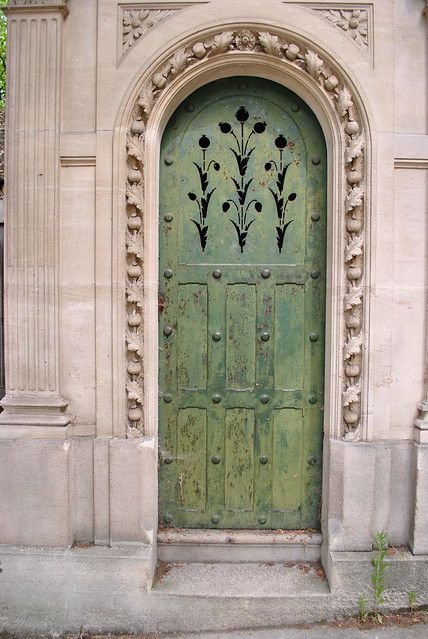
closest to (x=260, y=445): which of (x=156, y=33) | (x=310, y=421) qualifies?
(x=310, y=421)

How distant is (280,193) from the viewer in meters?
4.09

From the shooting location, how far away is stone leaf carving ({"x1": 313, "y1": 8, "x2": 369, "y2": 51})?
379 centimetres

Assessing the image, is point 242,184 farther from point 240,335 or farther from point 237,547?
point 237,547

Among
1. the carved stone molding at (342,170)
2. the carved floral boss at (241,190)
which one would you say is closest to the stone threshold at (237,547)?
the carved stone molding at (342,170)

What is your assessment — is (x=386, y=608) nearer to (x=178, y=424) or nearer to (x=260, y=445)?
(x=260, y=445)

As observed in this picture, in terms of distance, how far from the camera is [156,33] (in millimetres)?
3785

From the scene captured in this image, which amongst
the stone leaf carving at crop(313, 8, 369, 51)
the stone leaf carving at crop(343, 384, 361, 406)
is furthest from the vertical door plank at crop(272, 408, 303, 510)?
the stone leaf carving at crop(313, 8, 369, 51)

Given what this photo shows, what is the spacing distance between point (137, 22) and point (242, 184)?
4.62 ft

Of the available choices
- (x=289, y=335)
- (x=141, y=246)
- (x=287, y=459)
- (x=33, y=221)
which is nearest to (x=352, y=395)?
(x=289, y=335)

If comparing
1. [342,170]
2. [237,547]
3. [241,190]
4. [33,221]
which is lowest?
[237,547]

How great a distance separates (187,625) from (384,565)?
1.49m

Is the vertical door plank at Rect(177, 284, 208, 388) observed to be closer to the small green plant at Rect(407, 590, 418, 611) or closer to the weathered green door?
the weathered green door

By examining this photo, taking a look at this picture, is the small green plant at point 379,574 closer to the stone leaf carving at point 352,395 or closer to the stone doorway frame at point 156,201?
the stone doorway frame at point 156,201

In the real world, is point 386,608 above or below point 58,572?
below
